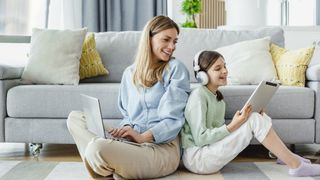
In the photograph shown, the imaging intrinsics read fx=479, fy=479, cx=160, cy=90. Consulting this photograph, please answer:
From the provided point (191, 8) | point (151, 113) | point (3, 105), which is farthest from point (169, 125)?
point (191, 8)

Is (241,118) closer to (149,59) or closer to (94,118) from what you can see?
(149,59)

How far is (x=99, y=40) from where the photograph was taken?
3.47m

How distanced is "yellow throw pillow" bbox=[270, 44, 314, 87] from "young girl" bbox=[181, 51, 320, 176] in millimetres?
724

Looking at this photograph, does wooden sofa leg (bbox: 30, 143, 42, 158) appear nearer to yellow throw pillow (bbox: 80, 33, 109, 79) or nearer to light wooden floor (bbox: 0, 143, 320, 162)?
light wooden floor (bbox: 0, 143, 320, 162)

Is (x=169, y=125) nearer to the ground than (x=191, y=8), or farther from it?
nearer to the ground

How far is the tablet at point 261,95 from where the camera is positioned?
2258 millimetres

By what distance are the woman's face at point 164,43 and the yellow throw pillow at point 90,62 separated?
3.16ft

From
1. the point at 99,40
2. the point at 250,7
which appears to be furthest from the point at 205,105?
the point at 250,7

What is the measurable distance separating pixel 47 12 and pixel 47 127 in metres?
2.35

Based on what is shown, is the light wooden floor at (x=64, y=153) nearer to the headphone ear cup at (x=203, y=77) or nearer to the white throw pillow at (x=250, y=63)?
the white throw pillow at (x=250, y=63)

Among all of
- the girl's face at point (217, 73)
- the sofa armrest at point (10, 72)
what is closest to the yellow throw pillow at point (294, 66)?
the girl's face at point (217, 73)

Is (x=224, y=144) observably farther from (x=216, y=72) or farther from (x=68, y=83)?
(x=68, y=83)

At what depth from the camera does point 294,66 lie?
2.98 metres

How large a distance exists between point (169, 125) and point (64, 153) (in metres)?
1.03
